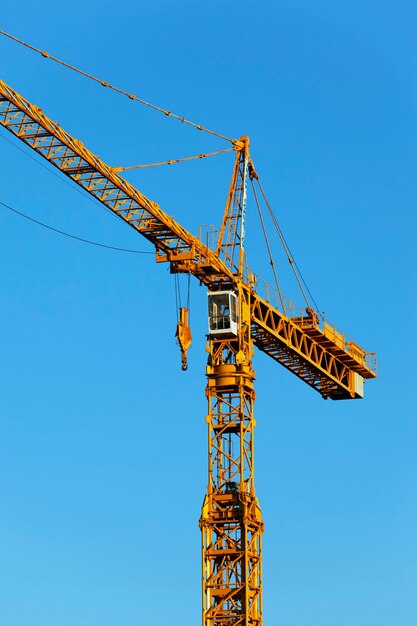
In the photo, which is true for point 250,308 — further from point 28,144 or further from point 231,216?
point 28,144

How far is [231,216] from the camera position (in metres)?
112

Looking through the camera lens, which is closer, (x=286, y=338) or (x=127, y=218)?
(x=127, y=218)

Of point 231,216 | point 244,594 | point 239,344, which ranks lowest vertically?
point 244,594

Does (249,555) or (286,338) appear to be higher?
(286,338)

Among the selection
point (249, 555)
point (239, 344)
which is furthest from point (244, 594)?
point (239, 344)

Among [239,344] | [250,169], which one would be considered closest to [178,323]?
[239,344]

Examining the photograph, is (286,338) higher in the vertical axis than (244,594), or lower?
higher

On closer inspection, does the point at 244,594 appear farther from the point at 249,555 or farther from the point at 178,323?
the point at 178,323

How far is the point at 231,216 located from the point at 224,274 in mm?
6662

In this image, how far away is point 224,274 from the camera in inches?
4176

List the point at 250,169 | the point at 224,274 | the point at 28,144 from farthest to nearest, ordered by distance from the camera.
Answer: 1. the point at 250,169
2. the point at 224,274
3. the point at 28,144

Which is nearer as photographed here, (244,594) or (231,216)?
(244,594)

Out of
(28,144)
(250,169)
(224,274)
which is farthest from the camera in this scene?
(250,169)

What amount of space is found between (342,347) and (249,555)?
61.0 feet
